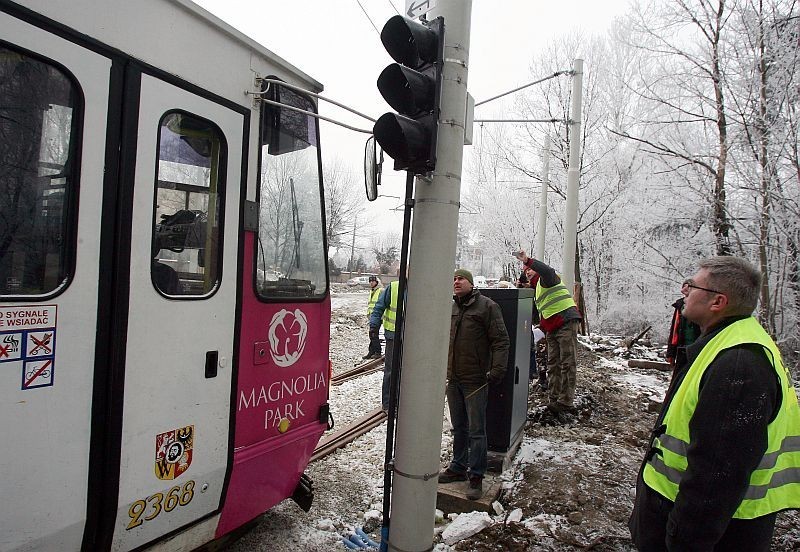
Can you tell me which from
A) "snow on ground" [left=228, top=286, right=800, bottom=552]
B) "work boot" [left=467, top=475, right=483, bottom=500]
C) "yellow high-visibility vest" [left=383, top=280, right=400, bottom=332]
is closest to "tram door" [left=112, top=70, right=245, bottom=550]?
"snow on ground" [left=228, top=286, right=800, bottom=552]

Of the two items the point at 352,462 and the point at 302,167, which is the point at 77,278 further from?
the point at 352,462

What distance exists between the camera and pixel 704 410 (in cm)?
192

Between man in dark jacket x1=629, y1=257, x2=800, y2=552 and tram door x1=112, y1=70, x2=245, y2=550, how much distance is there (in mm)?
2217

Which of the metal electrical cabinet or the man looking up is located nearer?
the metal electrical cabinet

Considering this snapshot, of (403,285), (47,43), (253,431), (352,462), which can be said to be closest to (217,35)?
(47,43)

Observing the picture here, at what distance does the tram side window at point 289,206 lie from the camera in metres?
3.01

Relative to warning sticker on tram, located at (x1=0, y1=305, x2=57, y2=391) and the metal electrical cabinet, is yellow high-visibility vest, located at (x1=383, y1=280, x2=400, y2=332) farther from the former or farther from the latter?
warning sticker on tram, located at (x1=0, y1=305, x2=57, y2=391)

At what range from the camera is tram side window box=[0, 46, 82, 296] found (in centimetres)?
190

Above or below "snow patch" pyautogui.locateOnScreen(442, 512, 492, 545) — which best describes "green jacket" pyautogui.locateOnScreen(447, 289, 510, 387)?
above

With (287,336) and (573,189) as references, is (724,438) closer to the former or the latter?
(287,336)

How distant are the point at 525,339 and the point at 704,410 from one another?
3612 millimetres

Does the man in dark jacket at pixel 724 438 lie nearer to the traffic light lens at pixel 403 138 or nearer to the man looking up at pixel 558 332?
the traffic light lens at pixel 403 138

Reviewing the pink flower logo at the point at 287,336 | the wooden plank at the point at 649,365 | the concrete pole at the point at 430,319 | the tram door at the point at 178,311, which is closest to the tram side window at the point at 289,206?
the pink flower logo at the point at 287,336

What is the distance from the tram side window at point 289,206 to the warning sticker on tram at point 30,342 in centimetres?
111
